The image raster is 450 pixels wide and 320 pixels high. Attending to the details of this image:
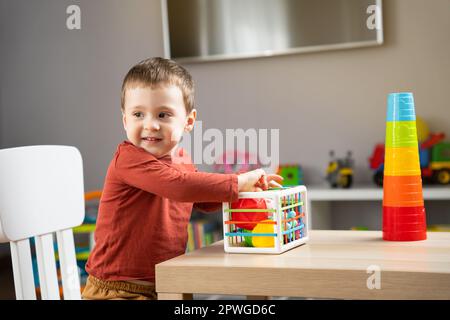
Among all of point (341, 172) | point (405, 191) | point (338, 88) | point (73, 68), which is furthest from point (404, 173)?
point (73, 68)

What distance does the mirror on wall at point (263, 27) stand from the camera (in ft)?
9.35

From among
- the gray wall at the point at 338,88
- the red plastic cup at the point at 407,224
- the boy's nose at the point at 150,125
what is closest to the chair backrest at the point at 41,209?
the boy's nose at the point at 150,125

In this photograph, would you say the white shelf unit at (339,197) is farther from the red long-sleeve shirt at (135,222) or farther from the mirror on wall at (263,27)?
the red long-sleeve shirt at (135,222)

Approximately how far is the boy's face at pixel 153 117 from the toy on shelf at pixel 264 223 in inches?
7.3

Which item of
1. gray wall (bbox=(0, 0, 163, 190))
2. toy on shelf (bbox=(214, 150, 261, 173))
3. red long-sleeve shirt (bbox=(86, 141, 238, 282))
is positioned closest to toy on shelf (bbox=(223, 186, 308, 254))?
red long-sleeve shirt (bbox=(86, 141, 238, 282))

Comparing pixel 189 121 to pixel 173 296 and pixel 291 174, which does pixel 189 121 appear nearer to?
pixel 173 296

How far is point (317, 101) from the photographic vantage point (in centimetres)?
298

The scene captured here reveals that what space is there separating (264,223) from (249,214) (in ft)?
0.11

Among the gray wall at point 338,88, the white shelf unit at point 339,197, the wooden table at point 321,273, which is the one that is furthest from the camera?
the gray wall at point 338,88

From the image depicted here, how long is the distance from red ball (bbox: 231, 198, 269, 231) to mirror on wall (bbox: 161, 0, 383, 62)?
2013mm

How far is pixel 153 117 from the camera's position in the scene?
3.59 feet

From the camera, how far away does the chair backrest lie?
1.09 m

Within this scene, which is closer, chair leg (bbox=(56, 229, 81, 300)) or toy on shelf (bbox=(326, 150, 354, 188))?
chair leg (bbox=(56, 229, 81, 300))

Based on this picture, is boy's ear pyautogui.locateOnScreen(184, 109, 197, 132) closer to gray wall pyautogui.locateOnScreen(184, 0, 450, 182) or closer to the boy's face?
the boy's face
